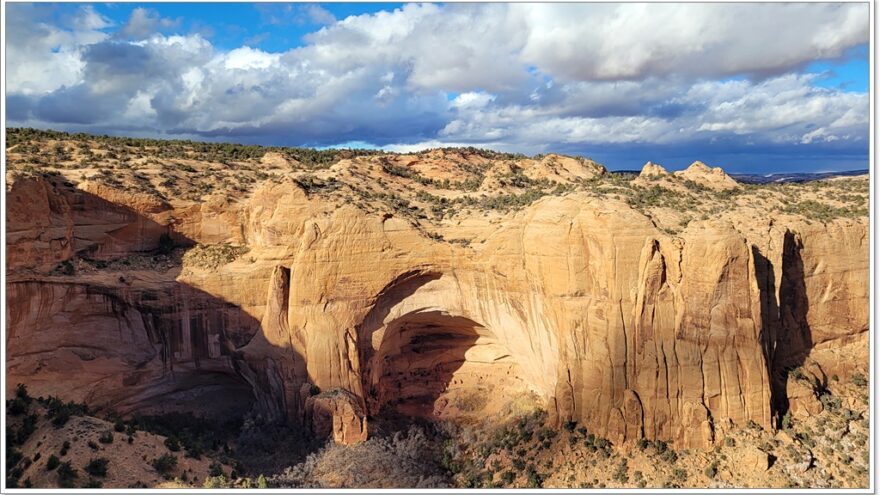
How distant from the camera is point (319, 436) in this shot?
23406 mm

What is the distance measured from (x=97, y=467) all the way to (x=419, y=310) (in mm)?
13291

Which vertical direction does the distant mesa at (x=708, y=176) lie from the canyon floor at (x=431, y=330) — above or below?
above

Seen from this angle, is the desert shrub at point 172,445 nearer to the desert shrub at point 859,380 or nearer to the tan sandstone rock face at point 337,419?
the tan sandstone rock face at point 337,419

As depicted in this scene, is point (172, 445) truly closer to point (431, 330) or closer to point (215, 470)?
point (215, 470)

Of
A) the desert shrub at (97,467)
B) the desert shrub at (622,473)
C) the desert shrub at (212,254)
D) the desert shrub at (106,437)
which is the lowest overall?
the desert shrub at (622,473)

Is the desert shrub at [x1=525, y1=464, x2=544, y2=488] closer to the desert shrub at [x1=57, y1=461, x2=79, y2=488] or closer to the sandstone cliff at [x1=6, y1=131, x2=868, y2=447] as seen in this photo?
the sandstone cliff at [x1=6, y1=131, x2=868, y2=447]

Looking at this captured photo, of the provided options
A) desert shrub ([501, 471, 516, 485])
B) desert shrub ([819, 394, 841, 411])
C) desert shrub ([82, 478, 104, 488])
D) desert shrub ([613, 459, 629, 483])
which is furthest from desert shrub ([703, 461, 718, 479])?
desert shrub ([82, 478, 104, 488])

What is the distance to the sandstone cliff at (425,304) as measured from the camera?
68.3 feet

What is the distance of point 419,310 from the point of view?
2556 cm

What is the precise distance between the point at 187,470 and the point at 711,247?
19.5 m

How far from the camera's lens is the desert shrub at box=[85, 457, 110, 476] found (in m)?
16.9

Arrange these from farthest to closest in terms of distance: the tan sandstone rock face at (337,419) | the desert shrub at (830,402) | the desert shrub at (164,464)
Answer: the tan sandstone rock face at (337,419) → the desert shrub at (830,402) → the desert shrub at (164,464)

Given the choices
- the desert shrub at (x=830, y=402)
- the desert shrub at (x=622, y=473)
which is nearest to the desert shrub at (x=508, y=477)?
the desert shrub at (x=622, y=473)

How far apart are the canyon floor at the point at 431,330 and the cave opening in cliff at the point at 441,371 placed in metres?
0.11
